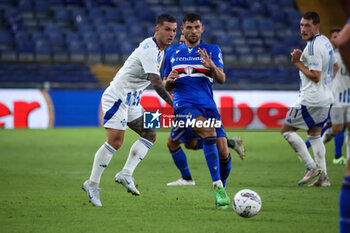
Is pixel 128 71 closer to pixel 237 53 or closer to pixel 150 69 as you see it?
pixel 150 69

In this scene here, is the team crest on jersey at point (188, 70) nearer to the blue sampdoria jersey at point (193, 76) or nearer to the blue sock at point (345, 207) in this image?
the blue sampdoria jersey at point (193, 76)

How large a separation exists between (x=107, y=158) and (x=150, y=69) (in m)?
1.06

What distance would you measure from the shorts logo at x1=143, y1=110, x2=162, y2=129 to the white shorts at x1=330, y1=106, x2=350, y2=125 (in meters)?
2.93

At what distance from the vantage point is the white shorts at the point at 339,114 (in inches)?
316

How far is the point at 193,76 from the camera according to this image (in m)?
6.19

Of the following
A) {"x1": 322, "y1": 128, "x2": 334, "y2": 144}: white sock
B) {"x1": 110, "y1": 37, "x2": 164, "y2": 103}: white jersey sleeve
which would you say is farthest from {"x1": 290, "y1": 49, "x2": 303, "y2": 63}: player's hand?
{"x1": 322, "y1": 128, "x2": 334, "y2": 144}: white sock

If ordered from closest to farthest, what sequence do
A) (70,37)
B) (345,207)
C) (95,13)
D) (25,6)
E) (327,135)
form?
(345,207)
(327,135)
(70,37)
(25,6)
(95,13)

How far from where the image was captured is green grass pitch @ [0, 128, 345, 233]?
4.89 m

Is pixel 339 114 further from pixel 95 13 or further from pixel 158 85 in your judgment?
pixel 95 13

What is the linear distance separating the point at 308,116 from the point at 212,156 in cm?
222

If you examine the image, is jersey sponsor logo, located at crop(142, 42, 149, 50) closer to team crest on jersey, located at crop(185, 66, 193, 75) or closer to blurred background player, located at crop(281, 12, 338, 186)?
team crest on jersey, located at crop(185, 66, 193, 75)

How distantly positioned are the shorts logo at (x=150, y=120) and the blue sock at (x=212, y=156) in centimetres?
Answer: 83

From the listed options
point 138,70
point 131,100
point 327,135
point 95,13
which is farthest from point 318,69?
point 95,13

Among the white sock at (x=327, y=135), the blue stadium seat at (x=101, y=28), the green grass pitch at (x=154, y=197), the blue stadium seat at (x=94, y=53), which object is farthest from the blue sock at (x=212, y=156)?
the blue stadium seat at (x=101, y=28)
